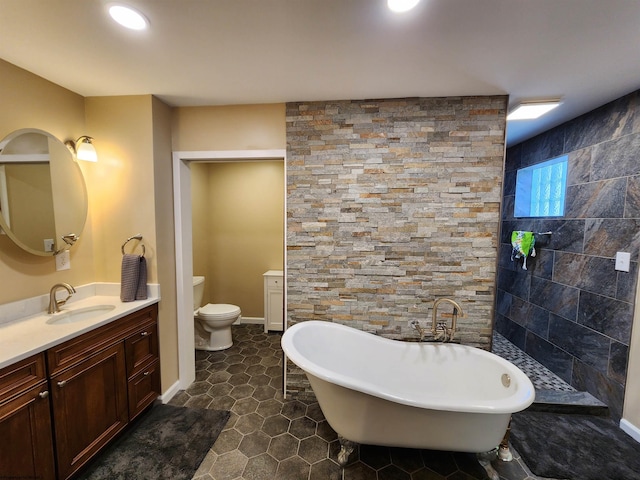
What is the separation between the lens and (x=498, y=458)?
160cm

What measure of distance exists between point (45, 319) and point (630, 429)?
3.84 meters

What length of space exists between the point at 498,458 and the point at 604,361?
46.2 inches

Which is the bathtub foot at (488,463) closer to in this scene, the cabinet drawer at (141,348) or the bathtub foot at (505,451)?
the bathtub foot at (505,451)

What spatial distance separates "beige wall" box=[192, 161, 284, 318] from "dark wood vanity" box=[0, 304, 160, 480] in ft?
5.45

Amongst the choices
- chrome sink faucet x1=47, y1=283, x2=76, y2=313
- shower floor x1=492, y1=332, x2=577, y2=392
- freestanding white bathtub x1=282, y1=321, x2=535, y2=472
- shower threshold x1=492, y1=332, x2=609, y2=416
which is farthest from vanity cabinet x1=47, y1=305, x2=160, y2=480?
shower floor x1=492, y1=332, x2=577, y2=392

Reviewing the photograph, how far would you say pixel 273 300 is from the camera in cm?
324

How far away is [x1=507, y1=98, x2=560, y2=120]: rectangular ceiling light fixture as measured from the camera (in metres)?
1.89

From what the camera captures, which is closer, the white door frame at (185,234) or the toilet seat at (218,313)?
the white door frame at (185,234)

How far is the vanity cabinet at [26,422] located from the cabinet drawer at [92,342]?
0.06 m

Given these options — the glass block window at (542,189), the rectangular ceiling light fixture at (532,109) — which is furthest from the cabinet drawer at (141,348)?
the glass block window at (542,189)

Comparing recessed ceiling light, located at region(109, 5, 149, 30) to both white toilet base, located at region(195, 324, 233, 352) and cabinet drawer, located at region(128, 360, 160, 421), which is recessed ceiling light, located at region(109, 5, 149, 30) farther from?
white toilet base, located at region(195, 324, 233, 352)

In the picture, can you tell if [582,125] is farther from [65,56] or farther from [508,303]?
[65,56]

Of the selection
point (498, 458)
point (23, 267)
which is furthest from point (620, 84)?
point (23, 267)

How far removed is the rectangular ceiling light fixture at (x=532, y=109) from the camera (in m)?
1.89
